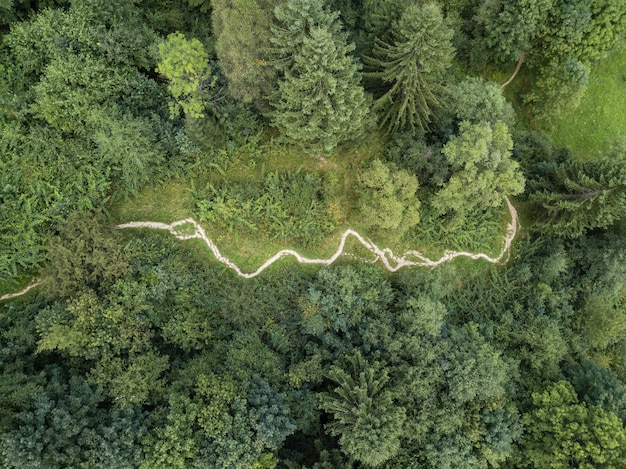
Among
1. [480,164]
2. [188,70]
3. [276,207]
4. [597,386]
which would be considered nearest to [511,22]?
[480,164]

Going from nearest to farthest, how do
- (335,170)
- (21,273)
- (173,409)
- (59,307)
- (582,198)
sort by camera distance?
(173,409)
(59,307)
(21,273)
(582,198)
(335,170)

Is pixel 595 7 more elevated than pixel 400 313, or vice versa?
pixel 595 7

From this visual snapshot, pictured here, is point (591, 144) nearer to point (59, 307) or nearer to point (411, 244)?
point (411, 244)

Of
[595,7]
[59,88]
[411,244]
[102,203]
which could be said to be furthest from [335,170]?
[595,7]

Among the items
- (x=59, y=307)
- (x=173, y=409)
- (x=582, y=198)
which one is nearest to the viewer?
(x=173, y=409)

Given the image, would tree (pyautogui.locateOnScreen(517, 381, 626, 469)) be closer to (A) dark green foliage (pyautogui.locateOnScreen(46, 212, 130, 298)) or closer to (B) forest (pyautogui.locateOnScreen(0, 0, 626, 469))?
(B) forest (pyautogui.locateOnScreen(0, 0, 626, 469))
